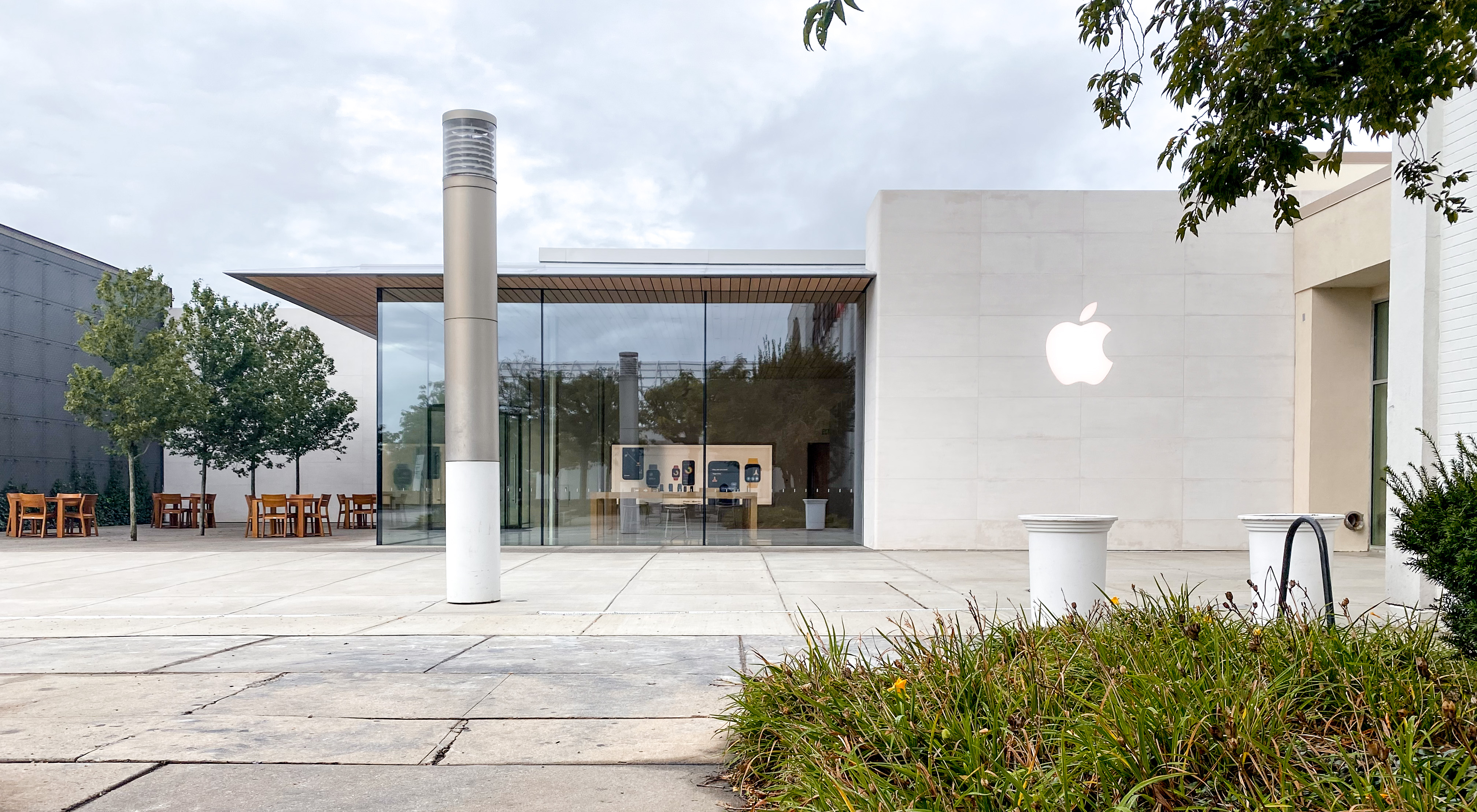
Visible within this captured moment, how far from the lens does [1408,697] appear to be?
3463 mm

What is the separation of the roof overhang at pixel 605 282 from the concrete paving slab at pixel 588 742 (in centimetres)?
1317

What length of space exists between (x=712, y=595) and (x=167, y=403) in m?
17.7

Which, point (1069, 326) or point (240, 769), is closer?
point (240, 769)

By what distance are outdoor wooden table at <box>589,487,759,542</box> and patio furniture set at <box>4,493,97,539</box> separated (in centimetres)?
1345

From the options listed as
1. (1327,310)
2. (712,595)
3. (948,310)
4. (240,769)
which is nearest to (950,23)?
(240,769)

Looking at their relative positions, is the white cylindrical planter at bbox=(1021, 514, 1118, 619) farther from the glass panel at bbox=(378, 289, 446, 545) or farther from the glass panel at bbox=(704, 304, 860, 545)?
the glass panel at bbox=(378, 289, 446, 545)

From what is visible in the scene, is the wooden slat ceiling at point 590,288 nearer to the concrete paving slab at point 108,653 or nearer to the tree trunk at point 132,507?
the tree trunk at point 132,507

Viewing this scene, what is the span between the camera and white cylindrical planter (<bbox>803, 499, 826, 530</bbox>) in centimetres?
1900

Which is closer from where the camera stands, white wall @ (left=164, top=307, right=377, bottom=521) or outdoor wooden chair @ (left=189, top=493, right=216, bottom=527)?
outdoor wooden chair @ (left=189, top=493, right=216, bottom=527)

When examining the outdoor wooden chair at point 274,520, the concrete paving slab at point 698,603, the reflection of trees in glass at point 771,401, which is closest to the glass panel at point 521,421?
the reflection of trees in glass at point 771,401

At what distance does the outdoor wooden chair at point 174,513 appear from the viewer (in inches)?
1006

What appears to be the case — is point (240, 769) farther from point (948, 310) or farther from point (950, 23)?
point (948, 310)


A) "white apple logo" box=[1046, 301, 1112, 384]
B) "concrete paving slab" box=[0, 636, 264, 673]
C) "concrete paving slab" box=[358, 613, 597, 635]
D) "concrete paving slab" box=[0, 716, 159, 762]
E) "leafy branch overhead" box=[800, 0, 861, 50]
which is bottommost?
"concrete paving slab" box=[358, 613, 597, 635]

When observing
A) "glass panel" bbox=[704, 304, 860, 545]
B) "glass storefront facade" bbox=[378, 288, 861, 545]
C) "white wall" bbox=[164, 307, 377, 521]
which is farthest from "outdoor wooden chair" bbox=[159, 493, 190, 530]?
"glass panel" bbox=[704, 304, 860, 545]
